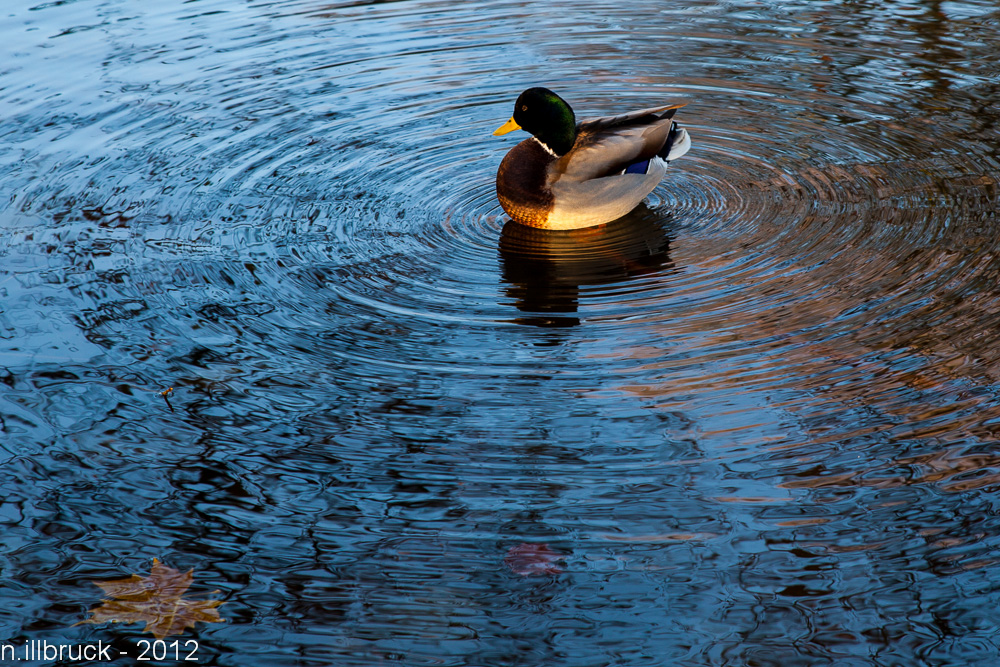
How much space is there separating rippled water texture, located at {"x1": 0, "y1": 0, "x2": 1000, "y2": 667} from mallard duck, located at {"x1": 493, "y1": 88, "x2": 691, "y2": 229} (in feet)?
0.70

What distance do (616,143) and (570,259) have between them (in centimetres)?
98

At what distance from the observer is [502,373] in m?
4.88

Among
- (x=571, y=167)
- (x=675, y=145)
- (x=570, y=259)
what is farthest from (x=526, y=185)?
(x=675, y=145)

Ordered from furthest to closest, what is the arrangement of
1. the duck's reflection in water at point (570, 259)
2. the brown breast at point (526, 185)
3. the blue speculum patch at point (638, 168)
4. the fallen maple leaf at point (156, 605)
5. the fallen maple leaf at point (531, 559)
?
the blue speculum patch at point (638, 168) < the brown breast at point (526, 185) < the duck's reflection in water at point (570, 259) < the fallen maple leaf at point (531, 559) < the fallen maple leaf at point (156, 605)

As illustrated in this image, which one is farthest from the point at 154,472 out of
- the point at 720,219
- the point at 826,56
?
the point at 826,56

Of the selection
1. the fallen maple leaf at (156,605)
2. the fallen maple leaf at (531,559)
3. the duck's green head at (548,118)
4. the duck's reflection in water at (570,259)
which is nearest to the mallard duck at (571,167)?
the duck's green head at (548,118)

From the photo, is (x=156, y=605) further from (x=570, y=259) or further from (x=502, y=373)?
(x=570, y=259)

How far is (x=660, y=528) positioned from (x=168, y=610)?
2.00 meters

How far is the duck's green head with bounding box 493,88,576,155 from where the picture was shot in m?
6.51

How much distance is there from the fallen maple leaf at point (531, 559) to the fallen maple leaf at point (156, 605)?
1.16 m

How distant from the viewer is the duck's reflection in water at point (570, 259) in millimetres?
5621

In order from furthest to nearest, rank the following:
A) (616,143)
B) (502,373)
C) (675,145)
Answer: (675,145)
(616,143)
(502,373)

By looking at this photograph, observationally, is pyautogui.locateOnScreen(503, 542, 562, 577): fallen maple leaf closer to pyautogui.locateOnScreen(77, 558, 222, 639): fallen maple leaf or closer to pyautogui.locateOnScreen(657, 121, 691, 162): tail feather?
pyautogui.locateOnScreen(77, 558, 222, 639): fallen maple leaf

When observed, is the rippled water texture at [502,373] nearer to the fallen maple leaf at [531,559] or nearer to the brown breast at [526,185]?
the fallen maple leaf at [531,559]
